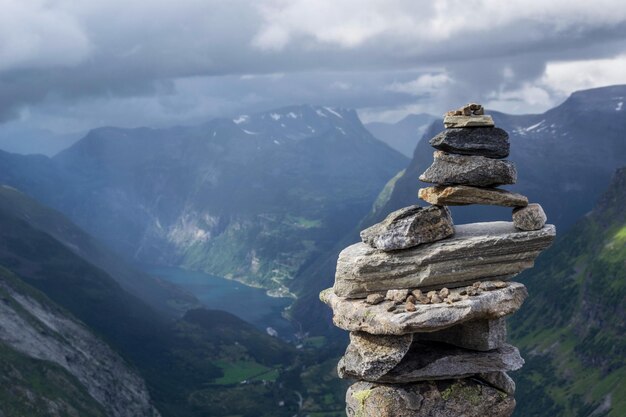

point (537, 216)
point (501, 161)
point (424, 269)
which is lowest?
point (424, 269)

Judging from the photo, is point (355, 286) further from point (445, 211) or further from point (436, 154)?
point (436, 154)

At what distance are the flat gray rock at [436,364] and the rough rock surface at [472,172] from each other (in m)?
10.9

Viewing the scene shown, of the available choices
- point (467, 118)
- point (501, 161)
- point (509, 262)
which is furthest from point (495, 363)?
point (467, 118)

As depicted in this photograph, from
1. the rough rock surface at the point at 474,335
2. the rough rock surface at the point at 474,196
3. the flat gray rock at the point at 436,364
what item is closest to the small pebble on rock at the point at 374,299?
the flat gray rock at the point at 436,364

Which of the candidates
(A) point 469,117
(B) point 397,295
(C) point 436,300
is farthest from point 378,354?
(A) point 469,117

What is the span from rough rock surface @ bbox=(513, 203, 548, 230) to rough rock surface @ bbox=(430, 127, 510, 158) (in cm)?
393

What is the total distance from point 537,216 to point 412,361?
12.3 metres

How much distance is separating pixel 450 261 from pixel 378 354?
7418mm

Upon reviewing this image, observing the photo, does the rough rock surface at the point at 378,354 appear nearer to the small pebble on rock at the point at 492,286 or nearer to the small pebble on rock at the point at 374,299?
the small pebble on rock at the point at 374,299

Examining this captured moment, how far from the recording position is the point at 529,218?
43250 mm

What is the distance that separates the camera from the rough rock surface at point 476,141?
44.2 meters

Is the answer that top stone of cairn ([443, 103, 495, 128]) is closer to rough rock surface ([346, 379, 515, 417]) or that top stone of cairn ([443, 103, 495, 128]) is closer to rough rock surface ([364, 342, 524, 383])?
rough rock surface ([364, 342, 524, 383])

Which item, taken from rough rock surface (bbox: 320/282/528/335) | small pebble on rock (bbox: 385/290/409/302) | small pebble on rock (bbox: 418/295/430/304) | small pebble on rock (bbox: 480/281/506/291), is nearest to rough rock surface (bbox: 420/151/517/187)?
small pebble on rock (bbox: 480/281/506/291)

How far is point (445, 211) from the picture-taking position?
4400 centimetres
